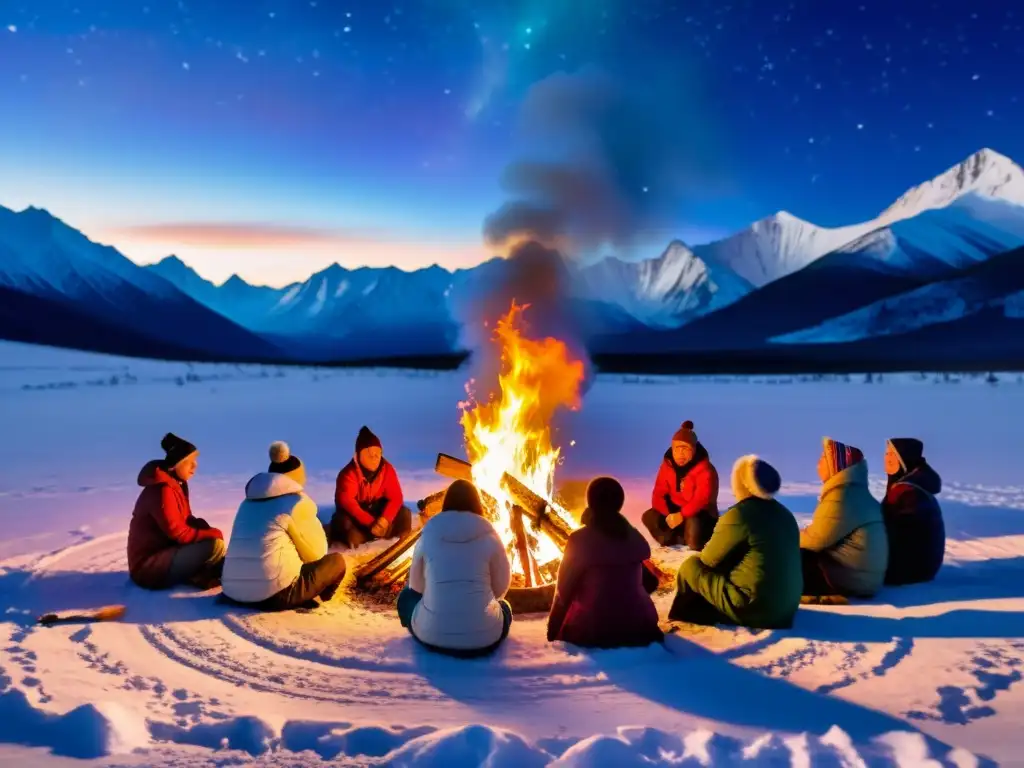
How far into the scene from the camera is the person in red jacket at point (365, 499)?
7.82 meters

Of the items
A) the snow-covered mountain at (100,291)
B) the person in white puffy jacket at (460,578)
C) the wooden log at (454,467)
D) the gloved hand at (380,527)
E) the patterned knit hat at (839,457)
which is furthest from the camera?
the snow-covered mountain at (100,291)

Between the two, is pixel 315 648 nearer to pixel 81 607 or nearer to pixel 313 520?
pixel 313 520

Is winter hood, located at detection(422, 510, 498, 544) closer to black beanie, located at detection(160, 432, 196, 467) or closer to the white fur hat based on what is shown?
the white fur hat

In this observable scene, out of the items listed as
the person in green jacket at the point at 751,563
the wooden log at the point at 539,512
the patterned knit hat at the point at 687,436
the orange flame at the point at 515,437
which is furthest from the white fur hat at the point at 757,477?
the patterned knit hat at the point at 687,436

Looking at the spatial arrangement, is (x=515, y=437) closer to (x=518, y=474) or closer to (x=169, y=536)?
(x=518, y=474)

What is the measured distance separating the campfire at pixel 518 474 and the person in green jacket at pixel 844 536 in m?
1.30

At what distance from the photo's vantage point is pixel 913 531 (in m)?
Result: 6.47

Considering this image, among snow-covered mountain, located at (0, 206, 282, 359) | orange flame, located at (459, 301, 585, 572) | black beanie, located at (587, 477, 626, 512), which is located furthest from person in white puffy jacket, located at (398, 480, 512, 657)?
snow-covered mountain, located at (0, 206, 282, 359)

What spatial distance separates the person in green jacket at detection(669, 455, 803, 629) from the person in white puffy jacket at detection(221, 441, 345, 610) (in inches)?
105

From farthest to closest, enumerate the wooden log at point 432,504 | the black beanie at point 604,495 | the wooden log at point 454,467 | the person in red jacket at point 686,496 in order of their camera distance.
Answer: the person in red jacket at point 686,496 → the wooden log at point 454,467 → the wooden log at point 432,504 → the black beanie at point 604,495

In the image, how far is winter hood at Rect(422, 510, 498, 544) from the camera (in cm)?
478

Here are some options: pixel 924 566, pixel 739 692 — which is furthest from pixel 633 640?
pixel 924 566

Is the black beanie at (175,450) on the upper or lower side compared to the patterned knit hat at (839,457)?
lower

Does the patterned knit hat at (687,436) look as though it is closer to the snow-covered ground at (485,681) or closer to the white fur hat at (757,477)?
the snow-covered ground at (485,681)
